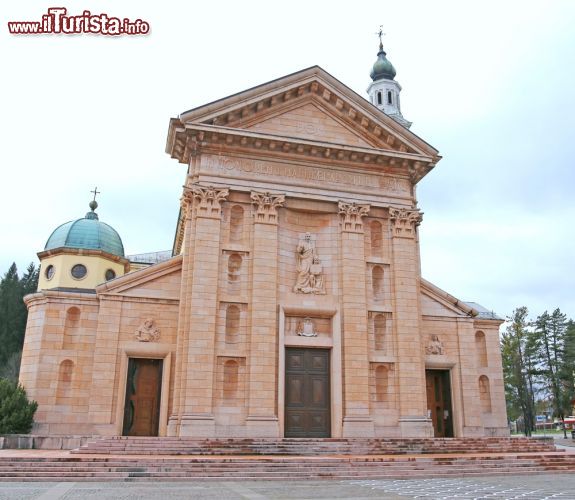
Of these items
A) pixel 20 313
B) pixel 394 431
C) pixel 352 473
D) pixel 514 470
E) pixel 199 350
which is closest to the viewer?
pixel 352 473

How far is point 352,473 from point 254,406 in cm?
643

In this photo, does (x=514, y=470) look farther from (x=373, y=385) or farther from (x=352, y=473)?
(x=373, y=385)

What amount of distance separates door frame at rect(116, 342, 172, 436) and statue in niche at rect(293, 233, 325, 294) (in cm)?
614

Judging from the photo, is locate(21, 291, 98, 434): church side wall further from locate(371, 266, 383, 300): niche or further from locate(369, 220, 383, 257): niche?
locate(369, 220, 383, 257): niche

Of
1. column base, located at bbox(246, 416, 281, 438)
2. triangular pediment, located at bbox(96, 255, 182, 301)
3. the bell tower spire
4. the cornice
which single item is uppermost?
the bell tower spire

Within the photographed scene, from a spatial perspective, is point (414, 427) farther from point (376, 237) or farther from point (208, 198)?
point (208, 198)

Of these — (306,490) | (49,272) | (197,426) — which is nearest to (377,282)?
(197,426)

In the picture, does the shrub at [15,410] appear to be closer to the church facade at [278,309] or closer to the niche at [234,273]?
the church facade at [278,309]

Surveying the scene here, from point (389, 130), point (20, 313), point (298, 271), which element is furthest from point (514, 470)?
point (20, 313)

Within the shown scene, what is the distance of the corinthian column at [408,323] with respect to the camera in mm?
23391

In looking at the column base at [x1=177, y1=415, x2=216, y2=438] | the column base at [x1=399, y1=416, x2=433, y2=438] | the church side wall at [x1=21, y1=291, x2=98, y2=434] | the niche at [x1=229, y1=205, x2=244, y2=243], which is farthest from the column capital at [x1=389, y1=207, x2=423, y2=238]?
the church side wall at [x1=21, y1=291, x2=98, y2=434]

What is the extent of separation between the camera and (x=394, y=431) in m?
23.0

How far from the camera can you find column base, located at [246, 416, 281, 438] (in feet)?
69.7

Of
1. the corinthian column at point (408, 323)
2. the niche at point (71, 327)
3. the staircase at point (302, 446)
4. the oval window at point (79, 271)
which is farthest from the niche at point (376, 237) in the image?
the oval window at point (79, 271)
